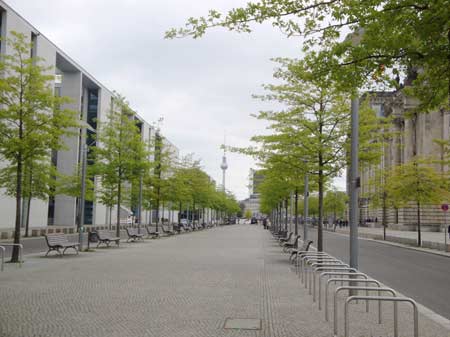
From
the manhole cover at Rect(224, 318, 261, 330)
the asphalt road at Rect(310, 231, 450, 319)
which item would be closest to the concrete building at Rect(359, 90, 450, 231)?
the asphalt road at Rect(310, 231, 450, 319)

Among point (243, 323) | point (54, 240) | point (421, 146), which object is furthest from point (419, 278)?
point (421, 146)

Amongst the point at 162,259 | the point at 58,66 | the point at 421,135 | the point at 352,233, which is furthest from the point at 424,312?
the point at 421,135

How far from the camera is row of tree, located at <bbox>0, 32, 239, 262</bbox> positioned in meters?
17.6

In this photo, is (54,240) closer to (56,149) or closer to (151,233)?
(56,149)

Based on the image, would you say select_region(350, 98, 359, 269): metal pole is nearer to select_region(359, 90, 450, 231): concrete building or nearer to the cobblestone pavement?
the cobblestone pavement

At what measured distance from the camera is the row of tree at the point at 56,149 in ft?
57.9

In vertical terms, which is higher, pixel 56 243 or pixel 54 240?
pixel 54 240

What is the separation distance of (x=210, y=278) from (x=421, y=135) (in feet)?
196

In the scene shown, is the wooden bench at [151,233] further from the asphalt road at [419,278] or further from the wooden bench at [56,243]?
the asphalt road at [419,278]

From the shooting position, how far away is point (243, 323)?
8.29 metres

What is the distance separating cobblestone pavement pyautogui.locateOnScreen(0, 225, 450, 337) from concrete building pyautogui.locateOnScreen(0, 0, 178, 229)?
948 inches

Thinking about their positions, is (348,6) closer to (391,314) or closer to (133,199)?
(391,314)

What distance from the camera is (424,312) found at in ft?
33.0

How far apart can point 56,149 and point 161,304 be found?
10.2 m
